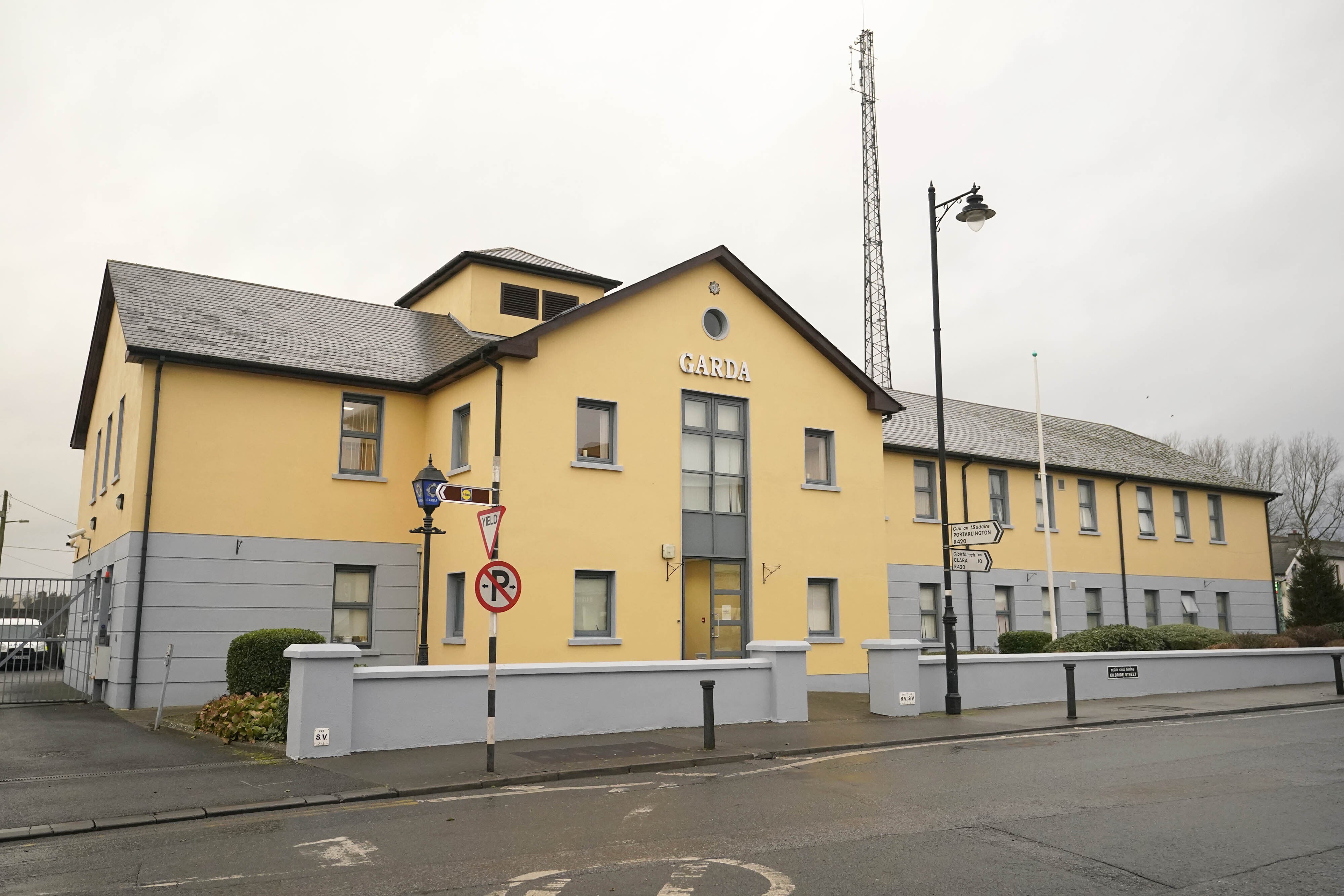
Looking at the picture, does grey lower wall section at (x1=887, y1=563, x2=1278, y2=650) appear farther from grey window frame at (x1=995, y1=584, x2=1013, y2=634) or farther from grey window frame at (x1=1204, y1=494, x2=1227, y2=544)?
grey window frame at (x1=1204, y1=494, x2=1227, y2=544)

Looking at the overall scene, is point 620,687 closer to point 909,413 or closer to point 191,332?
point 191,332

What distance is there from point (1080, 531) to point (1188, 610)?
6210mm

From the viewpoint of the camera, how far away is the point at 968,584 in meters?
28.2

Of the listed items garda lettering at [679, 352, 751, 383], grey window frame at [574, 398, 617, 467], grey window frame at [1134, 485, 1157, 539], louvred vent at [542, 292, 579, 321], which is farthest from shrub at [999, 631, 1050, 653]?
louvred vent at [542, 292, 579, 321]

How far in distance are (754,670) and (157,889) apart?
10.6m

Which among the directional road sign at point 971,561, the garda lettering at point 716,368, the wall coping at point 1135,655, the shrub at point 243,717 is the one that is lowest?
the shrub at point 243,717

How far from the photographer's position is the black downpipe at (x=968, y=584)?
28250mm

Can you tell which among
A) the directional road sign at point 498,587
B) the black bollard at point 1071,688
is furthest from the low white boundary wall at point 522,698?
the black bollard at point 1071,688

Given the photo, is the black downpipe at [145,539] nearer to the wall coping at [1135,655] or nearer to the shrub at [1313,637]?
the wall coping at [1135,655]

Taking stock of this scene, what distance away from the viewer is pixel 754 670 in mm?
16203

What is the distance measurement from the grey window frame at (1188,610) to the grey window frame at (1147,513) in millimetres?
2479

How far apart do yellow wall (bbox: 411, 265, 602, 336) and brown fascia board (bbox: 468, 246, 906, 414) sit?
339 cm

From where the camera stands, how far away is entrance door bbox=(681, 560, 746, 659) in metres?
21.0

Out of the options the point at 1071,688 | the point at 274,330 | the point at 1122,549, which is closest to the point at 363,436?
the point at 274,330
